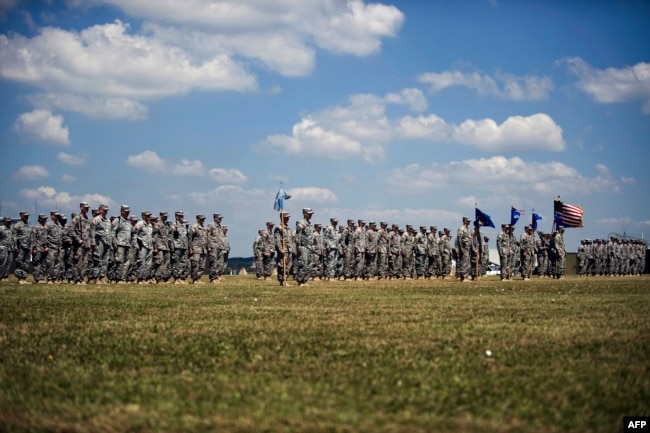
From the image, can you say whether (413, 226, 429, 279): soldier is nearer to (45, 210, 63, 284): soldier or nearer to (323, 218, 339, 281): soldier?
(323, 218, 339, 281): soldier

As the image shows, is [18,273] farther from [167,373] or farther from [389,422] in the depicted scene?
[389,422]

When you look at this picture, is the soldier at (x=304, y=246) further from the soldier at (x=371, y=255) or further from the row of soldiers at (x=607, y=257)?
the row of soldiers at (x=607, y=257)

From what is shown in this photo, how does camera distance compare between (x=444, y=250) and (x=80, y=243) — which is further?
(x=444, y=250)

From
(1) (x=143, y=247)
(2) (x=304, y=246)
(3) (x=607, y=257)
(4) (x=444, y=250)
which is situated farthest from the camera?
(3) (x=607, y=257)

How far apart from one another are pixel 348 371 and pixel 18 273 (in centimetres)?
2406

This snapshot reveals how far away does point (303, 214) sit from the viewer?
1185 inches

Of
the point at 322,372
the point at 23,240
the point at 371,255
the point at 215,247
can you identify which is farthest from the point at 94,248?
the point at 322,372

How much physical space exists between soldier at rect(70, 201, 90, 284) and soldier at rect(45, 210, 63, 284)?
66cm

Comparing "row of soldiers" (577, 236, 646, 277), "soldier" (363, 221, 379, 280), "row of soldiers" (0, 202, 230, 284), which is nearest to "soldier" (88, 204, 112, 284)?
"row of soldiers" (0, 202, 230, 284)

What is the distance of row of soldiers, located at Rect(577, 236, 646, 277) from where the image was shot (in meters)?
60.1

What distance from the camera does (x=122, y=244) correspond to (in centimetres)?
3019

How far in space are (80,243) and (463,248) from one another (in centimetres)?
1841

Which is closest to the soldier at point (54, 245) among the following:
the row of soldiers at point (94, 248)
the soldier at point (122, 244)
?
the row of soldiers at point (94, 248)

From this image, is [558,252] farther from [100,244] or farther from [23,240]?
[23,240]
